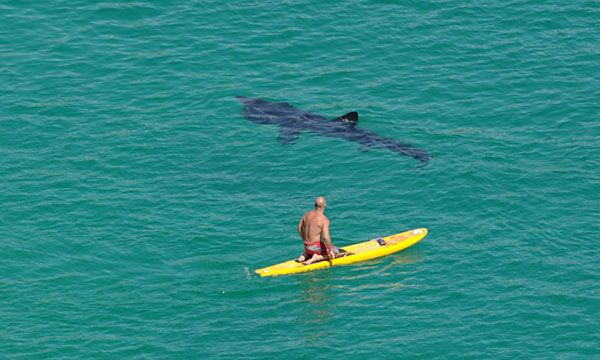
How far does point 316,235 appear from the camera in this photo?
4172 centimetres

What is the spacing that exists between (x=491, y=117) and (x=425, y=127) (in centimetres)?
296

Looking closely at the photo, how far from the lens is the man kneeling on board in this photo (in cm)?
4125

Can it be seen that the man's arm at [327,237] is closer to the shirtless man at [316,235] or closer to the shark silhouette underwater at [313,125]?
the shirtless man at [316,235]

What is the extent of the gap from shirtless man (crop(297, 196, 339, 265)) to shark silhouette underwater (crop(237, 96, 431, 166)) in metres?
8.16

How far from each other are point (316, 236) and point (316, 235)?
3 centimetres

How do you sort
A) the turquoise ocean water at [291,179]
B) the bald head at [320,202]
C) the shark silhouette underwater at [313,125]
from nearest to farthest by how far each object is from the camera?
1. the turquoise ocean water at [291,179]
2. the bald head at [320,202]
3. the shark silhouette underwater at [313,125]

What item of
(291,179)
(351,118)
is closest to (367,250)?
(291,179)

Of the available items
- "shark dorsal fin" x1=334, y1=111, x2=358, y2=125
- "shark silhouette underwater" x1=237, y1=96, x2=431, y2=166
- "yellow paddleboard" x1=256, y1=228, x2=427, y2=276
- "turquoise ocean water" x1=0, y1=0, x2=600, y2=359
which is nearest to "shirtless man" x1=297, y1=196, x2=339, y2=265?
"yellow paddleboard" x1=256, y1=228, x2=427, y2=276

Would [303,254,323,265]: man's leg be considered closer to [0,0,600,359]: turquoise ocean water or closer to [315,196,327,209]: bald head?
[0,0,600,359]: turquoise ocean water

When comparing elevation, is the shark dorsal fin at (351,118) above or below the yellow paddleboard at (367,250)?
above

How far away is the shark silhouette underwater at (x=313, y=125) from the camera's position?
5025 centimetres

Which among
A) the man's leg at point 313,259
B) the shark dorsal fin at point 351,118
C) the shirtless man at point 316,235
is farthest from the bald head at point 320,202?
the shark dorsal fin at point 351,118

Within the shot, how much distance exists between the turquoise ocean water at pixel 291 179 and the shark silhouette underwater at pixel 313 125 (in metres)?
0.54

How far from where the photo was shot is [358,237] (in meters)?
44.1
